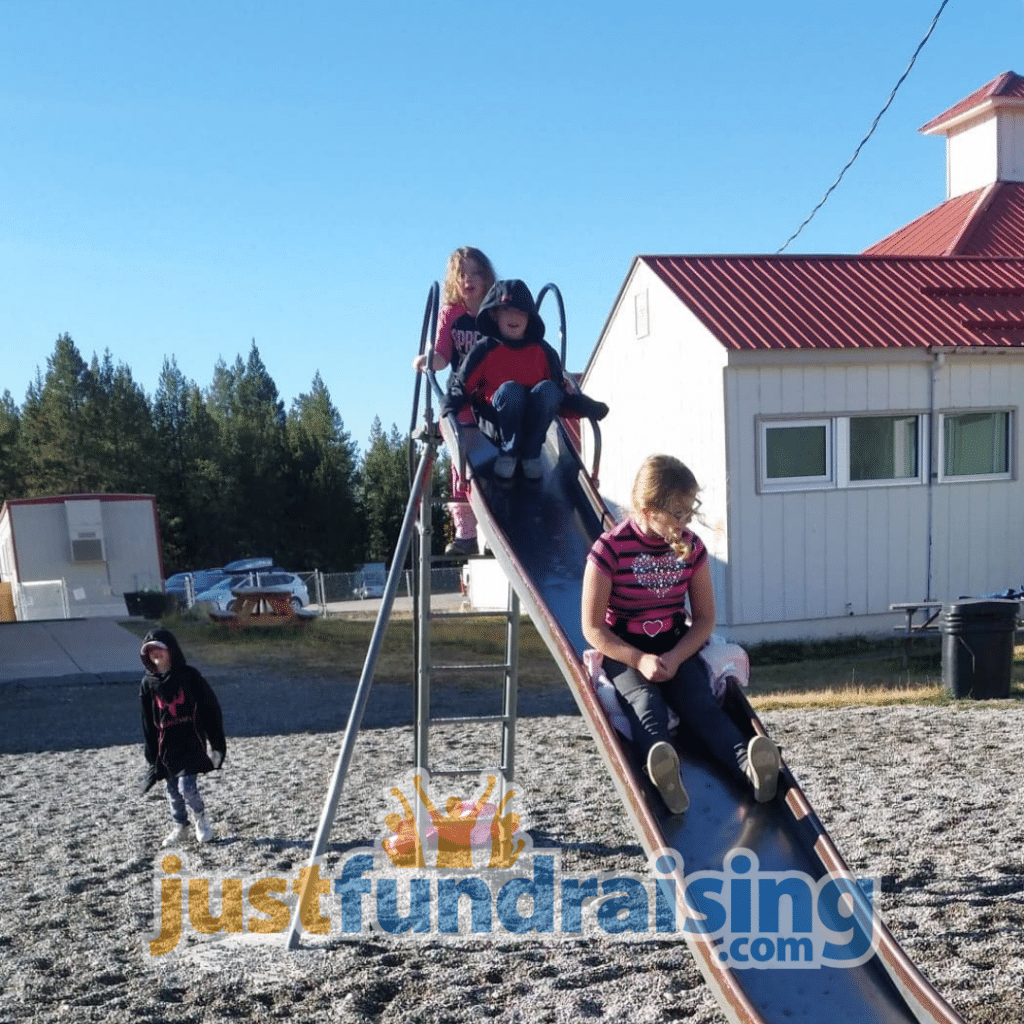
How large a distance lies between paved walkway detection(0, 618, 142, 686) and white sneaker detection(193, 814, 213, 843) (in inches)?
361

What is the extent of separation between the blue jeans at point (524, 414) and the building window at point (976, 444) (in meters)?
10.1

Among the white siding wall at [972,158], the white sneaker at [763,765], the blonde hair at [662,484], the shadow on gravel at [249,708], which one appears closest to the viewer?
the white sneaker at [763,765]

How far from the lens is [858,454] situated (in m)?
14.2

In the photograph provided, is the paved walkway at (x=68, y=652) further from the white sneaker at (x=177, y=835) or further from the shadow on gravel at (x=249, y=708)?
the white sneaker at (x=177, y=835)

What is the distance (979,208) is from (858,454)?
6604mm

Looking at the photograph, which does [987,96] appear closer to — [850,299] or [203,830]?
[850,299]

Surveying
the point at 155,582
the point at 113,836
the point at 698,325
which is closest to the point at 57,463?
the point at 155,582

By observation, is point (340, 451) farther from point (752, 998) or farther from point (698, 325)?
point (752, 998)

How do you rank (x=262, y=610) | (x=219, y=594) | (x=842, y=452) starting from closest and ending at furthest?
(x=842, y=452) → (x=262, y=610) → (x=219, y=594)

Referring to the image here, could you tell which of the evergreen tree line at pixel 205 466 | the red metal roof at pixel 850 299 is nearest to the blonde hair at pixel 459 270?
the red metal roof at pixel 850 299

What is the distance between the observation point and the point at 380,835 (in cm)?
663

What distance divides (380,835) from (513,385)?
9.39 ft

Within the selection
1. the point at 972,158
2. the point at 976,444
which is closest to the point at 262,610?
the point at 976,444

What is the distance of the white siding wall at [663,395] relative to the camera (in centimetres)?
1395
